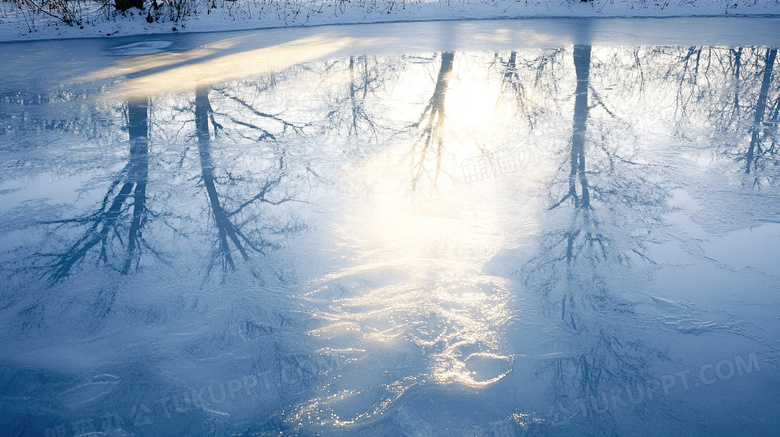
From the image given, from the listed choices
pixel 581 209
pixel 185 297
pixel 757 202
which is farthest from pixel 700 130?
pixel 185 297

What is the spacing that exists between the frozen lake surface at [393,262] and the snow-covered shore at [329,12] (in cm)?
773

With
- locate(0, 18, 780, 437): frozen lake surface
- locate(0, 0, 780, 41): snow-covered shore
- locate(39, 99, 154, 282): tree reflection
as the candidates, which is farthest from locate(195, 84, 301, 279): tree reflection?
locate(0, 0, 780, 41): snow-covered shore

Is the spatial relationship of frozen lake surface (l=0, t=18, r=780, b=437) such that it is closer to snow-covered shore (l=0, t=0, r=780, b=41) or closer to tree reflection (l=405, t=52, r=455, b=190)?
tree reflection (l=405, t=52, r=455, b=190)

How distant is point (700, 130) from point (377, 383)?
5.74m

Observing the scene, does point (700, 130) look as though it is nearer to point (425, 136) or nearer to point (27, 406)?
point (425, 136)

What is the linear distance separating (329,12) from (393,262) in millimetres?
14802

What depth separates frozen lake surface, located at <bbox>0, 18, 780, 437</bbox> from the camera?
2.71m

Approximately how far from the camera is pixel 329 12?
1678 cm

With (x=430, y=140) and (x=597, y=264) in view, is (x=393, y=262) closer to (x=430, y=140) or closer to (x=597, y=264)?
(x=597, y=264)

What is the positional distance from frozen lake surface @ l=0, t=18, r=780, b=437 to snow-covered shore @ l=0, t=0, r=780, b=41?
7.73m

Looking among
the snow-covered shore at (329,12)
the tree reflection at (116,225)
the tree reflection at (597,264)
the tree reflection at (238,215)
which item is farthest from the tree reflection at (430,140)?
the snow-covered shore at (329,12)

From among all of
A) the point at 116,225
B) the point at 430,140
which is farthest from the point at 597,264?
the point at 116,225

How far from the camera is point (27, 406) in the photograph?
272cm

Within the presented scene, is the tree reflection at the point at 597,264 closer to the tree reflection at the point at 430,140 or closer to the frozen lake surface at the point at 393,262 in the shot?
the frozen lake surface at the point at 393,262
